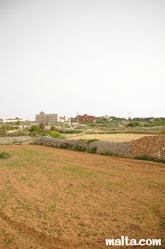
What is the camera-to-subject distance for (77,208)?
A: 641 cm

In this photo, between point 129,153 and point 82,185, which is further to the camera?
point 129,153

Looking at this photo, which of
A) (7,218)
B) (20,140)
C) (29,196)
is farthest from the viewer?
(20,140)

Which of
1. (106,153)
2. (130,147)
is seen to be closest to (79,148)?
(106,153)

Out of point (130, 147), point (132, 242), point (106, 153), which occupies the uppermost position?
point (130, 147)

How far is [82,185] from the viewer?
29.6 feet

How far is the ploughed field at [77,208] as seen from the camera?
478 centimetres

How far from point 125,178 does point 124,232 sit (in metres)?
5.37

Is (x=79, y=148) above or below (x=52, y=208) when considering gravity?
below

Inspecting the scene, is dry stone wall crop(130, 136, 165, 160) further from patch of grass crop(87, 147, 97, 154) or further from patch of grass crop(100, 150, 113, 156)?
patch of grass crop(87, 147, 97, 154)

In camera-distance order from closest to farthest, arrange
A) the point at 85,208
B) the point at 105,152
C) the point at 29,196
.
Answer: the point at 85,208 → the point at 29,196 → the point at 105,152

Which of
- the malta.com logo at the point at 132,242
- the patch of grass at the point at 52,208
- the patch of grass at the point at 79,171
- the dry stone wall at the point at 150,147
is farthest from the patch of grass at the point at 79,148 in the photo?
the malta.com logo at the point at 132,242

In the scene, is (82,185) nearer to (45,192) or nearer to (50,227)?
(45,192)

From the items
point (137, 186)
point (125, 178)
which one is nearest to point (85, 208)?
point (137, 186)

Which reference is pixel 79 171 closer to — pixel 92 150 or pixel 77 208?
pixel 77 208
